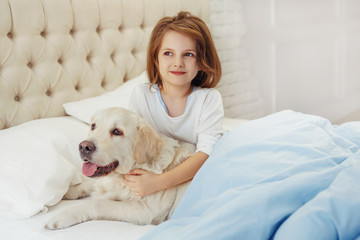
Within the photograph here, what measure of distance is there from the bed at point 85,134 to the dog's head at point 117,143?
208 millimetres

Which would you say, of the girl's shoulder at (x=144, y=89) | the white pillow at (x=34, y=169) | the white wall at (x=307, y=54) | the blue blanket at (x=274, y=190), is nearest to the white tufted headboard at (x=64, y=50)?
the white pillow at (x=34, y=169)

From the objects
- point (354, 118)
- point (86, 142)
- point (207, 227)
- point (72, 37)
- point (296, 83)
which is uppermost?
point (72, 37)

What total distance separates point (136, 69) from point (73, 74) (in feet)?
1.72

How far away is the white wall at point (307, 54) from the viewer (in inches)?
142

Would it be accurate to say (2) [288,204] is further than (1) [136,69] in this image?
No

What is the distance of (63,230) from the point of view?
4.32 feet

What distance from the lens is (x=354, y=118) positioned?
3.74 m

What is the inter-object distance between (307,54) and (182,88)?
7.28 feet

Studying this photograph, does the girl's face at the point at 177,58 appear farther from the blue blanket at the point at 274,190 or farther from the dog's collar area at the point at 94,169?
the dog's collar area at the point at 94,169

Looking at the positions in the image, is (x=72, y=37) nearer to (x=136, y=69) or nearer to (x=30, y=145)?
(x=136, y=69)

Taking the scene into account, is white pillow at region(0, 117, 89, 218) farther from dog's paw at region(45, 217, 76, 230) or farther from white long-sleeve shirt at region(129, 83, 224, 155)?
white long-sleeve shirt at region(129, 83, 224, 155)

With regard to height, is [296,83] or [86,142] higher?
[86,142]

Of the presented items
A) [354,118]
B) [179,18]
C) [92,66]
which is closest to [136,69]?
[92,66]

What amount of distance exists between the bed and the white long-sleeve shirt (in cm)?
12
